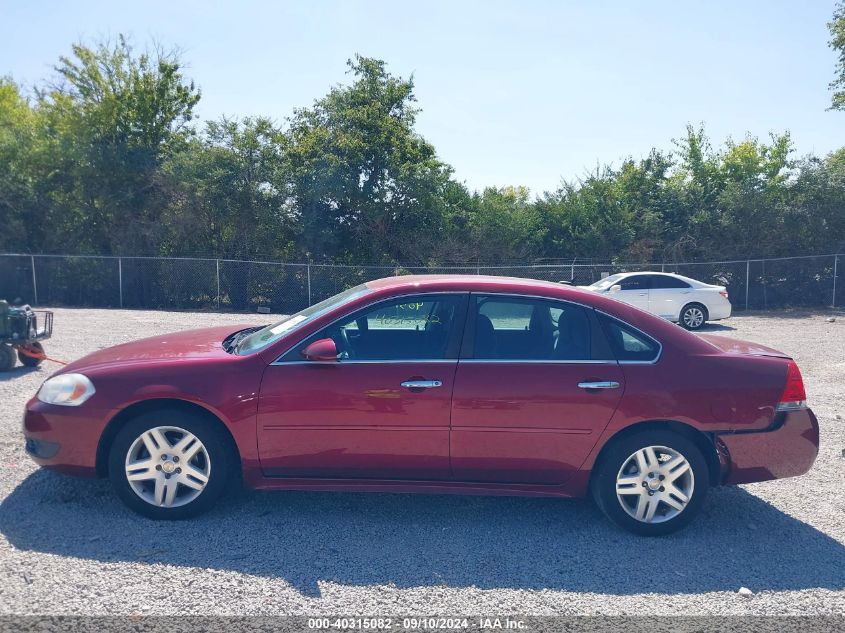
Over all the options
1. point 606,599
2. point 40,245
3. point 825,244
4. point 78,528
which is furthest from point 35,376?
point 825,244

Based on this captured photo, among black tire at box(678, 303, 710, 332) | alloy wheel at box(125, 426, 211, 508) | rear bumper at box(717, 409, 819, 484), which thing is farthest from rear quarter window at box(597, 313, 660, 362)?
black tire at box(678, 303, 710, 332)

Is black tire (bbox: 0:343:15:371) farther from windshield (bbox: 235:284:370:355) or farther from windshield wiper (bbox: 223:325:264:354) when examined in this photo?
windshield (bbox: 235:284:370:355)

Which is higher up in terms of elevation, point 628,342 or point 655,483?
point 628,342

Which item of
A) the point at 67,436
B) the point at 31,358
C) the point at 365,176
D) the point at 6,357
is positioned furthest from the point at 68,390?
the point at 365,176

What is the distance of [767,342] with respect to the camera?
14.6 metres

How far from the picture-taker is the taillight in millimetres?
4695

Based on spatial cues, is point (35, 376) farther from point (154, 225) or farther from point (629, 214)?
point (629, 214)

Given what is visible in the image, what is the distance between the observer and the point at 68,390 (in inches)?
184

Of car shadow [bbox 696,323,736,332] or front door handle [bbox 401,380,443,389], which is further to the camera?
car shadow [bbox 696,323,736,332]

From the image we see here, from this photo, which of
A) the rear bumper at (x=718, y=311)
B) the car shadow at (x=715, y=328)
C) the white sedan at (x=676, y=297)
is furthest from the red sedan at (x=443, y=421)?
the rear bumper at (x=718, y=311)

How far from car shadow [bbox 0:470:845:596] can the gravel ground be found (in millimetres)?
12

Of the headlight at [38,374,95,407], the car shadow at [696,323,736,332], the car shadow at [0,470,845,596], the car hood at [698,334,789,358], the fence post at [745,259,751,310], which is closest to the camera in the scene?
the car shadow at [0,470,845,596]

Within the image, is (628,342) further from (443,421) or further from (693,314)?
(693,314)

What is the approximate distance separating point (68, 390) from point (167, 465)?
33.4 inches
